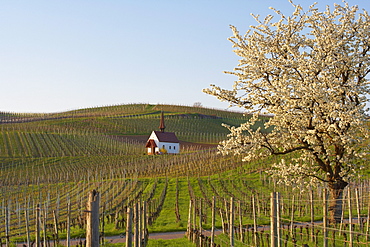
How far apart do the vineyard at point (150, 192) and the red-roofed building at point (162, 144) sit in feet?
4.94

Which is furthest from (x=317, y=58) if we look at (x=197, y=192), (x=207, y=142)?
(x=207, y=142)

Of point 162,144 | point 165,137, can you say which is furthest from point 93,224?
point 165,137

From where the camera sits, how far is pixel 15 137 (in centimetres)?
6406

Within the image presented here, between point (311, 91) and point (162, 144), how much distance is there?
56103 mm

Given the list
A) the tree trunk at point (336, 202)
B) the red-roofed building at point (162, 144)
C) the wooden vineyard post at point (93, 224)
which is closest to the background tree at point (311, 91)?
the tree trunk at point (336, 202)

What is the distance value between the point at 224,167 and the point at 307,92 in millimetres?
26204

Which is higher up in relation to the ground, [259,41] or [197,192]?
[259,41]

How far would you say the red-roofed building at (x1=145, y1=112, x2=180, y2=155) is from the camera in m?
71.0

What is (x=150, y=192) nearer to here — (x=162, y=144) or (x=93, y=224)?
(x=93, y=224)

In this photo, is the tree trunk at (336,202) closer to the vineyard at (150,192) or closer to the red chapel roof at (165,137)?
the vineyard at (150,192)

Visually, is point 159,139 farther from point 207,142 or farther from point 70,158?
point 70,158

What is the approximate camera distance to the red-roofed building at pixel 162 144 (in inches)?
2797

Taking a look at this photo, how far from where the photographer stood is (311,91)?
16.7 meters

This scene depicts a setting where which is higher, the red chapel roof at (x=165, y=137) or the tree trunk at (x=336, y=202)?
the red chapel roof at (x=165, y=137)
